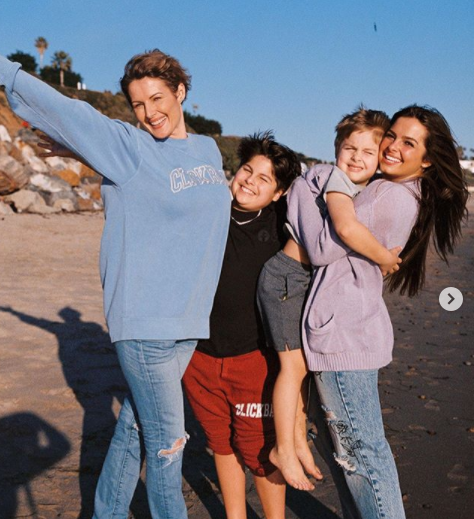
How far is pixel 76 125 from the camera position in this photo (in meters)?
2.39

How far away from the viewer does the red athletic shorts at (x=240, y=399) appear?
9.67ft

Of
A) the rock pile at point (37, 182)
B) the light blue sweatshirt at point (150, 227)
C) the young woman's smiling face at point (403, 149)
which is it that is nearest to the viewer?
the light blue sweatshirt at point (150, 227)

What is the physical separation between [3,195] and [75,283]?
8.84m

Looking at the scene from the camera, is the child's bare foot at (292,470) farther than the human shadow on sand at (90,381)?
No

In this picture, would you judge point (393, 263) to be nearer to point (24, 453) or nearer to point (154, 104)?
point (154, 104)

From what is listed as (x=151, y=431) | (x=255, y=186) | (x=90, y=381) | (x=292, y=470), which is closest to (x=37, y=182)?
(x=90, y=381)

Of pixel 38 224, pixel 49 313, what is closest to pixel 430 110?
pixel 49 313

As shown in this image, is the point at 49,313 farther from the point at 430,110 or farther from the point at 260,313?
the point at 430,110

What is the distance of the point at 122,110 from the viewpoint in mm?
69812

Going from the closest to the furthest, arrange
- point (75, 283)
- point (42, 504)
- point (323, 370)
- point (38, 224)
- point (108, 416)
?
point (323, 370)
point (42, 504)
point (108, 416)
point (75, 283)
point (38, 224)

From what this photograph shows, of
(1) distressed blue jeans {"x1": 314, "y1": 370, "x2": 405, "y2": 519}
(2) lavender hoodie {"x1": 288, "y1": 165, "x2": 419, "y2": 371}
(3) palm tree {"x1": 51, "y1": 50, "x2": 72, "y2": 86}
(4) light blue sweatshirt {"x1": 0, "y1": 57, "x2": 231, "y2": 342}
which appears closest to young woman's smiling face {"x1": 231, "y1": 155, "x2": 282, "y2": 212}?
(4) light blue sweatshirt {"x1": 0, "y1": 57, "x2": 231, "y2": 342}

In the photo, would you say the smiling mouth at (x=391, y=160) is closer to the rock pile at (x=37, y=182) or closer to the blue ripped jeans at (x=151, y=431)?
the blue ripped jeans at (x=151, y=431)

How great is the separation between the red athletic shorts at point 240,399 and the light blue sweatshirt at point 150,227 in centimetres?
30

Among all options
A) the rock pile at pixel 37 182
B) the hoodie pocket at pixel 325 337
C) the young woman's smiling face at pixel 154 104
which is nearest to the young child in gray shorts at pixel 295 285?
the hoodie pocket at pixel 325 337
